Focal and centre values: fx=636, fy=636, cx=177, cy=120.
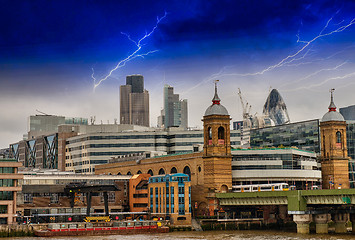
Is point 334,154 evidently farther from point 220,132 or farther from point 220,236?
point 220,236

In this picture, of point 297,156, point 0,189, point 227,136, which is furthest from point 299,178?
point 0,189

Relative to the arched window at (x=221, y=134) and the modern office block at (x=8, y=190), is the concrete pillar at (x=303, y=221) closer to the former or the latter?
the arched window at (x=221, y=134)

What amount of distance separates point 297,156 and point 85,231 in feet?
237

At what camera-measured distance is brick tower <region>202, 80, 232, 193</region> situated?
171375 mm

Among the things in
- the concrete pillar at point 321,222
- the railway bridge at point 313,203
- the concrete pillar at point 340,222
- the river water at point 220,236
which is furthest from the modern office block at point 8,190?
the concrete pillar at point 340,222

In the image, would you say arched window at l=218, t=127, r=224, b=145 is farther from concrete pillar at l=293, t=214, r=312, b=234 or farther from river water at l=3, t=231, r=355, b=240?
concrete pillar at l=293, t=214, r=312, b=234

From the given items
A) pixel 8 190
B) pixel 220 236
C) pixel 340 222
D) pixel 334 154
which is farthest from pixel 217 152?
pixel 8 190

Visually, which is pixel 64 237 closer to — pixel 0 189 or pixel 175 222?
pixel 0 189

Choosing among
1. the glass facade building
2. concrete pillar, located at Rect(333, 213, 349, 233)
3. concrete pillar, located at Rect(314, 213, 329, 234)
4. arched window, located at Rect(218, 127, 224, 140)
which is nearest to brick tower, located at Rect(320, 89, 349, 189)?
the glass facade building

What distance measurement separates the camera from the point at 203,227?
160250 millimetres

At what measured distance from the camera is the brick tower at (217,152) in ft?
562

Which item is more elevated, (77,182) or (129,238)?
(77,182)

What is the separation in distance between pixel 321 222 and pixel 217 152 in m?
36.6

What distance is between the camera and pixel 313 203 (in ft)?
472
